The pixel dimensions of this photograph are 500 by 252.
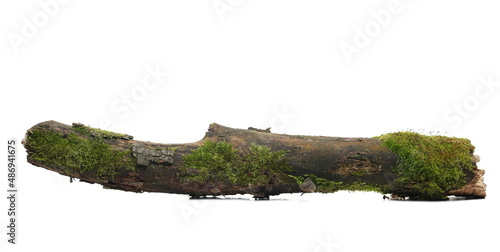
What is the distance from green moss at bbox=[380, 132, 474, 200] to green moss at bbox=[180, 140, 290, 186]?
1582mm

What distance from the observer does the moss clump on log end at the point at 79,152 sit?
5742 mm

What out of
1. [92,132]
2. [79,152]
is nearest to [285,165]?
[92,132]

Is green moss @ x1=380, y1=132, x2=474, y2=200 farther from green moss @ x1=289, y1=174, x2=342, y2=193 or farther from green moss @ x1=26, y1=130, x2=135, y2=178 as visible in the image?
green moss @ x1=26, y1=130, x2=135, y2=178

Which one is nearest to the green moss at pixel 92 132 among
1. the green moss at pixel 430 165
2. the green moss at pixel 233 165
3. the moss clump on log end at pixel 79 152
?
the moss clump on log end at pixel 79 152

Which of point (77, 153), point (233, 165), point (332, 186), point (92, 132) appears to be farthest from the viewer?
point (332, 186)

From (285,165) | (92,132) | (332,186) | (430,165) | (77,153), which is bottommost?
(332,186)

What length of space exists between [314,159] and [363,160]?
68 cm

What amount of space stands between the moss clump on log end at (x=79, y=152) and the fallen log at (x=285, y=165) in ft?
0.05

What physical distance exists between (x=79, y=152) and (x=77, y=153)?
29 millimetres

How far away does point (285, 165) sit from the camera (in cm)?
629

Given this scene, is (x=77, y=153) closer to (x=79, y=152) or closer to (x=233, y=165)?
(x=79, y=152)

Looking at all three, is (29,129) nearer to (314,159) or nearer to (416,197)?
(314,159)

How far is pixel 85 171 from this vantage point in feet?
19.5

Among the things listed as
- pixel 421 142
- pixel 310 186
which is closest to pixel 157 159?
pixel 310 186
